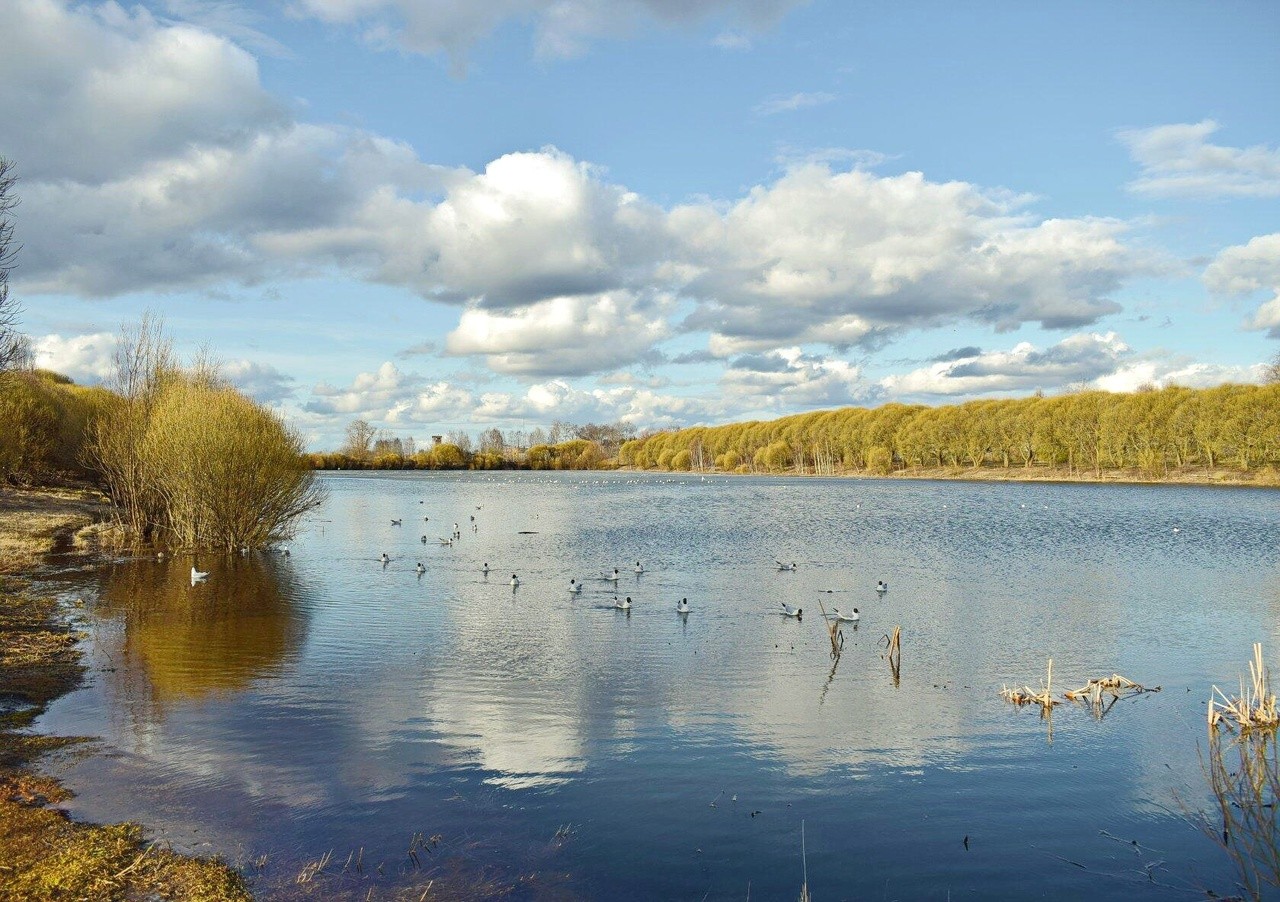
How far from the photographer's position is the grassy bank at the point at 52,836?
7438 mm

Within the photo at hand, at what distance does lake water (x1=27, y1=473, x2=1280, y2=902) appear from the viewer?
351 inches

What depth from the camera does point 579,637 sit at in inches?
787

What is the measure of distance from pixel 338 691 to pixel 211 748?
335 cm

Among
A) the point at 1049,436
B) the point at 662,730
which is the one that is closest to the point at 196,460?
the point at 662,730

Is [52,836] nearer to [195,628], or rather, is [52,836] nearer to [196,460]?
[195,628]

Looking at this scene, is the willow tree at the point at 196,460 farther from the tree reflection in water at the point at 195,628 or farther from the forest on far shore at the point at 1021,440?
the forest on far shore at the point at 1021,440

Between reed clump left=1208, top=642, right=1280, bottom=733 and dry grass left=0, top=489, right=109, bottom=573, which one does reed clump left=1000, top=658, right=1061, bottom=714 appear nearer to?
reed clump left=1208, top=642, right=1280, bottom=733

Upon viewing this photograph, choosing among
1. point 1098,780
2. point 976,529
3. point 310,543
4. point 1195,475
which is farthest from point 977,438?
point 1098,780

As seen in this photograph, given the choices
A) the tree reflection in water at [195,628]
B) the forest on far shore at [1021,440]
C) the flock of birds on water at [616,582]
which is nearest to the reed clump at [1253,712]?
the flock of birds on water at [616,582]

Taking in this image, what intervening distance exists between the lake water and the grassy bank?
0.42 meters

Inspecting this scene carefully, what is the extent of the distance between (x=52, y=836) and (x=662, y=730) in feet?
25.4

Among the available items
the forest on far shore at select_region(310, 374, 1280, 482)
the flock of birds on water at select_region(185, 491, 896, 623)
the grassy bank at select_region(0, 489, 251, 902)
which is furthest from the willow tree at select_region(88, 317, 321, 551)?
the forest on far shore at select_region(310, 374, 1280, 482)

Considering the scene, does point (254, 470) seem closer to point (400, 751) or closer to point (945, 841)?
point (400, 751)

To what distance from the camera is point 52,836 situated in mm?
8352
